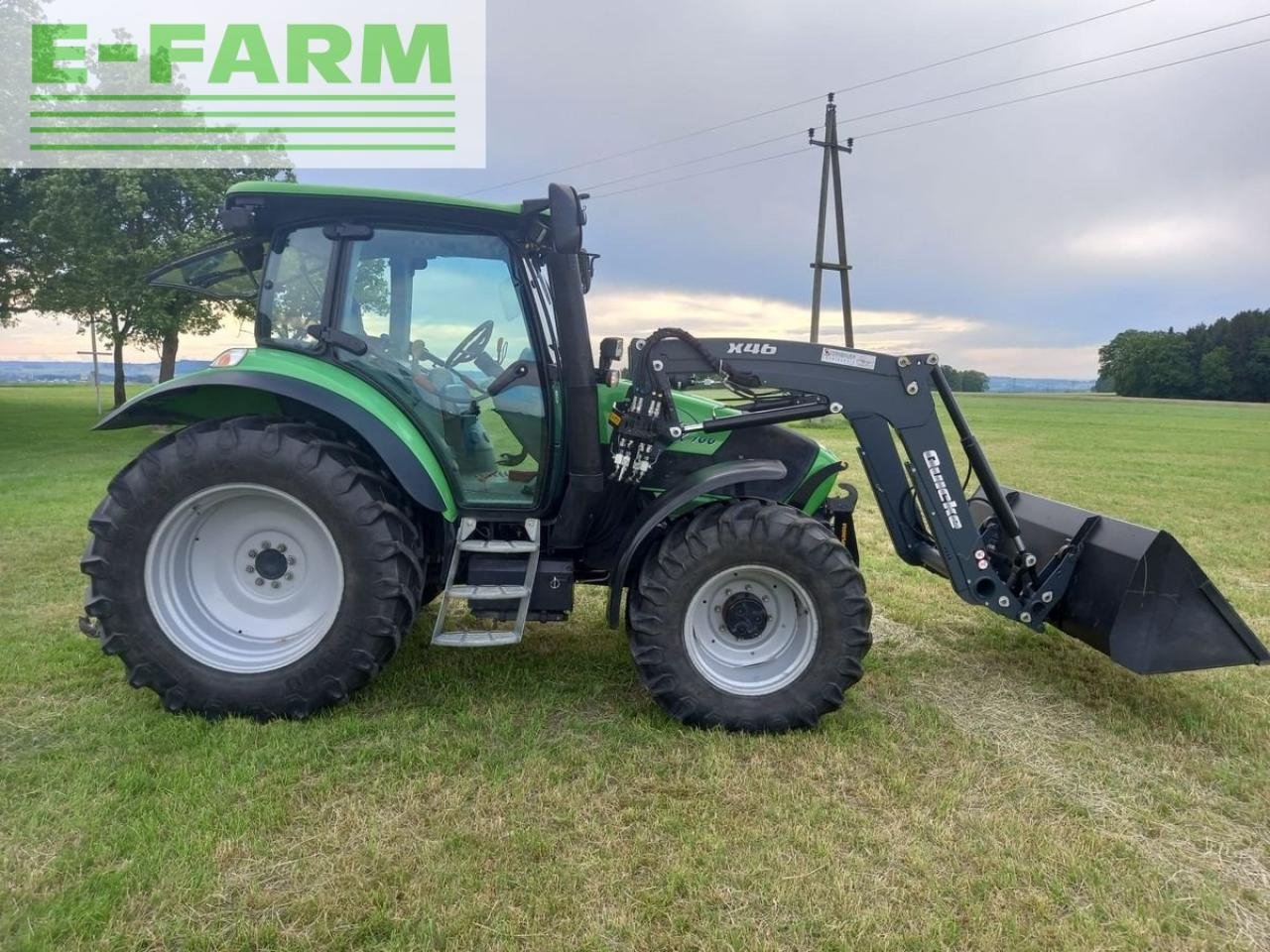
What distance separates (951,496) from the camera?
3.68 meters

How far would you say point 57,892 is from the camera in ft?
7.39

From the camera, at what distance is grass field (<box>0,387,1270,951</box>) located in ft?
7.28

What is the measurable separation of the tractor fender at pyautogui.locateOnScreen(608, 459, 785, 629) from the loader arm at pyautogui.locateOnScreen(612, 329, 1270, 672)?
0.66 ft

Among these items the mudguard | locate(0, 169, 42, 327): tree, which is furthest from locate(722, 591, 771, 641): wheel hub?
locate(0, 169, 42, 327): tree

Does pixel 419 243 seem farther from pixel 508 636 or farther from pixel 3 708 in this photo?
pixel 3 708

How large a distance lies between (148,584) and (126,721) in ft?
1.96

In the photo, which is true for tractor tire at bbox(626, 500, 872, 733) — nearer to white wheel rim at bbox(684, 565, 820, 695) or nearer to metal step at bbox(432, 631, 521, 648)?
white wheel rim at bbox(684, 565, 820, 695)

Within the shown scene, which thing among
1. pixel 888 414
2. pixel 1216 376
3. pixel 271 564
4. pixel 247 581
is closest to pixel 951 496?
pixel 888 414

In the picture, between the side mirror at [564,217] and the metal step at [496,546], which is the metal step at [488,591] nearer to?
the metal step at [496,546]

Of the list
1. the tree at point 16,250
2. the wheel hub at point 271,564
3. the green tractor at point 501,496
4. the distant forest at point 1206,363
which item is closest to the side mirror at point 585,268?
the green tractor at point 501,496

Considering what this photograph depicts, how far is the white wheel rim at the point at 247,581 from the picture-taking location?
133 inches

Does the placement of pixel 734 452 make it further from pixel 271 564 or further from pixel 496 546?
pixel 271 564

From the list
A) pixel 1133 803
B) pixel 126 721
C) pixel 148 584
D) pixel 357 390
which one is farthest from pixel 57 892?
pixel 1133 803

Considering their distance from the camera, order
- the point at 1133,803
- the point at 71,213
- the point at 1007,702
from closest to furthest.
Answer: the point at 1133,803, the point at 1007,702, the point at 71,213
